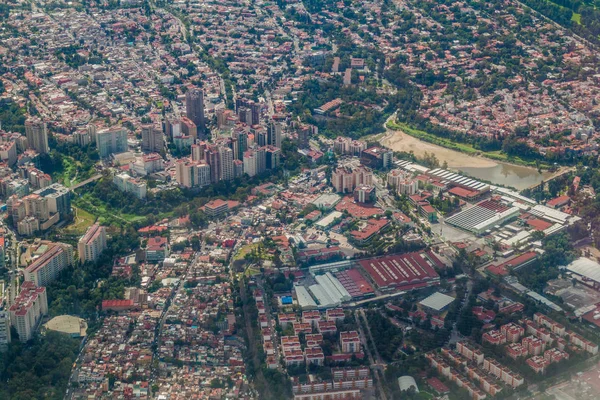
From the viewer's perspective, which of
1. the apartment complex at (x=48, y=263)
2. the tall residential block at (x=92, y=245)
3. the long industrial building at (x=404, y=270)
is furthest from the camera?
the tall residential block at (x=92, y=245)

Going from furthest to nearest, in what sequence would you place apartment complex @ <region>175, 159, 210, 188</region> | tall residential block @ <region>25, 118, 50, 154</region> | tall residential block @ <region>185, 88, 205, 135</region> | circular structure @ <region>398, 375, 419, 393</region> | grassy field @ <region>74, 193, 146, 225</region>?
tall residential block @ <region>185, 88, 205, 135</region> < tall residential block @ <region>25, 118, 50, 154</region> < apartment complex @ <region>175, 159, 210, 188</region> < grassy field @ <region>74, 193, 146, 225</region> < circular structure @ <region>398, 375, 419, 393</region>

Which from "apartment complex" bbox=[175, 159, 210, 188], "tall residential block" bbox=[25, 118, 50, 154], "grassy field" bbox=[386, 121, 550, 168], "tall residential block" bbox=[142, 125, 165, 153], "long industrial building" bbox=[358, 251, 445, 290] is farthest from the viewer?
"grassy field" bbox=[386, 121, 550, 168]

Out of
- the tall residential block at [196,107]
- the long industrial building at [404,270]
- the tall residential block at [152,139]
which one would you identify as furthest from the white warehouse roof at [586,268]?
the tall residential block at [196,107]

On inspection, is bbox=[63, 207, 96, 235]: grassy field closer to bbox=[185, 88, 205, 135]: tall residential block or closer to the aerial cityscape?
the aerial cityscape

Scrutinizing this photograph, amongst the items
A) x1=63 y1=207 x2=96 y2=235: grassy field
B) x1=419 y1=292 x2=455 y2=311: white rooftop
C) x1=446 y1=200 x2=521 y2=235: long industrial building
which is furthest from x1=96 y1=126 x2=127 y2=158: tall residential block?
x1=419 y1=292 x2=455 y2=311: white rooftop

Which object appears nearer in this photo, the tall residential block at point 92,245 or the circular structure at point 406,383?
the circular structure at point 406,383

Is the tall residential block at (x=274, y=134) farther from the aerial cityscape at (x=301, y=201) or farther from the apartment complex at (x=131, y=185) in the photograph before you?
the apartment complex at (x=131, y=185)
